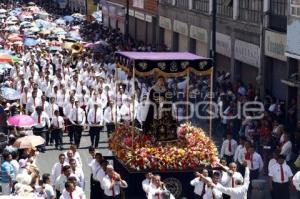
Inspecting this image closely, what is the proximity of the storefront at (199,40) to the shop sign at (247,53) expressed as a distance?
4.94 meters

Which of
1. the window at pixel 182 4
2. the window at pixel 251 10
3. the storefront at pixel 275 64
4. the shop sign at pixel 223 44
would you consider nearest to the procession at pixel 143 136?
the storefront at pixel 275 64

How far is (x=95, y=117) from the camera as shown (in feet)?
90.4

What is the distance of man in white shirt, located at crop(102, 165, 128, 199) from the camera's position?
1892 cm

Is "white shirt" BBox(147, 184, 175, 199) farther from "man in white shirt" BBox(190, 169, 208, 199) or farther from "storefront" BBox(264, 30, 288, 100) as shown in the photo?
"storefront" BBox(264, 30, 288, 100)

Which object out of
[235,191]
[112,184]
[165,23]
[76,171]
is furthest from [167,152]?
[165,23]

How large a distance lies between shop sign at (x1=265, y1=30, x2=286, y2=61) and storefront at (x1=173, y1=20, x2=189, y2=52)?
12633 millimetres

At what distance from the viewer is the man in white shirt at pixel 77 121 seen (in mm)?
27594

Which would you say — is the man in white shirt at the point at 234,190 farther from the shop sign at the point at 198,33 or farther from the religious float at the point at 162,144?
the shop sign at the point at 198,33

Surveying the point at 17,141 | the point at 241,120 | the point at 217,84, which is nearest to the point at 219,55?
the point at 217,84

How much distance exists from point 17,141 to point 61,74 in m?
11.7

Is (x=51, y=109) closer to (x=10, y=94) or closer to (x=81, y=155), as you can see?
(x=81, y=155)

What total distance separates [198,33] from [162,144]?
72.6 feet

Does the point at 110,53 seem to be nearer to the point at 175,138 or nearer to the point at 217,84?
the point at 217,84

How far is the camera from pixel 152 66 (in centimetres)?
2041
